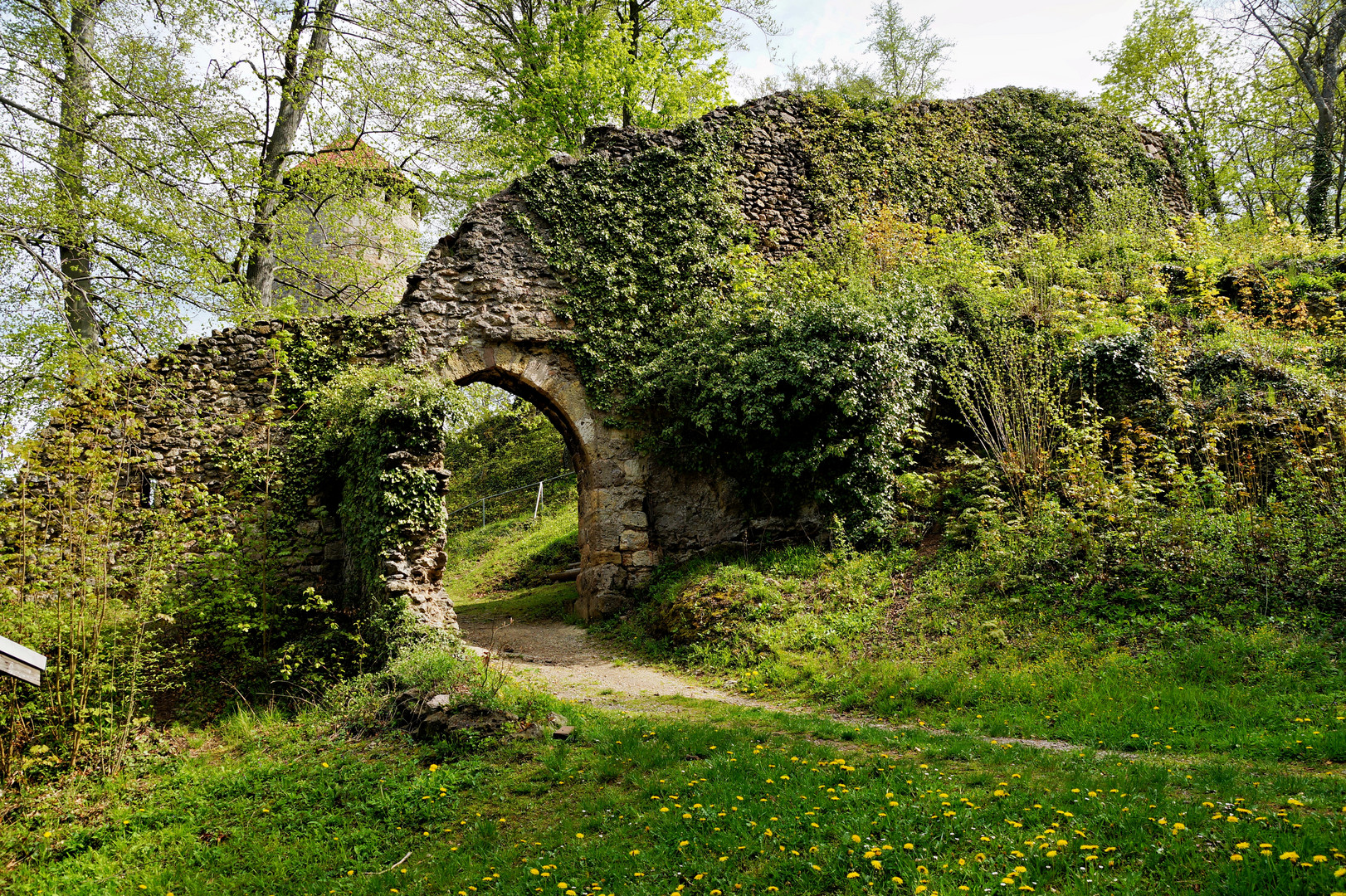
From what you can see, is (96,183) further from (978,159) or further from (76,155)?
(978,159)

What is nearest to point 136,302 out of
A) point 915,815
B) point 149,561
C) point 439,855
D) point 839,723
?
point 149,561

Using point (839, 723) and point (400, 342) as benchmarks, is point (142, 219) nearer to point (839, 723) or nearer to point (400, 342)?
point (400, 342)

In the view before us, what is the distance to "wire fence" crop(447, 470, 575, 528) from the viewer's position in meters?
18.0

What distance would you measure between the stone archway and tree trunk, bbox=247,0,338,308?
461 centimetres

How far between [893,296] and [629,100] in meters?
9.33

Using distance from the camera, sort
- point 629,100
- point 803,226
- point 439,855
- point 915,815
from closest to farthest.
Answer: point 915,815
point 439,855
point 803,226
point 629,100

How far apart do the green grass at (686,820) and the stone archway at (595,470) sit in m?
4.88

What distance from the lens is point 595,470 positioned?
10906 mm

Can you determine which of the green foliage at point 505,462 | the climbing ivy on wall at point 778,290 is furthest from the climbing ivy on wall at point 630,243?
the green foliage at point 505,462

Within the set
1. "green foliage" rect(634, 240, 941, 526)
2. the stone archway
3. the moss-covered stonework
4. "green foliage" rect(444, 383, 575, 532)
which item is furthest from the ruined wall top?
"green foliage" rect(444, 383, 575, 532)

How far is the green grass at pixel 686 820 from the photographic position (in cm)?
319

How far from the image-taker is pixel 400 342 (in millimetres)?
10070

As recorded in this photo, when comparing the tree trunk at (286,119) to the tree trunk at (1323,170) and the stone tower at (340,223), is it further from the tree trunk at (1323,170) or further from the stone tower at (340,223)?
the tree trunk at (1323,170)

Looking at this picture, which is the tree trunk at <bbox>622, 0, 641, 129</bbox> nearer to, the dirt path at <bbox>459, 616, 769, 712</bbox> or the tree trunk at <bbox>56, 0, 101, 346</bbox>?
the tree trunk at <bbox>56, 0, 101, 346</bbox>
